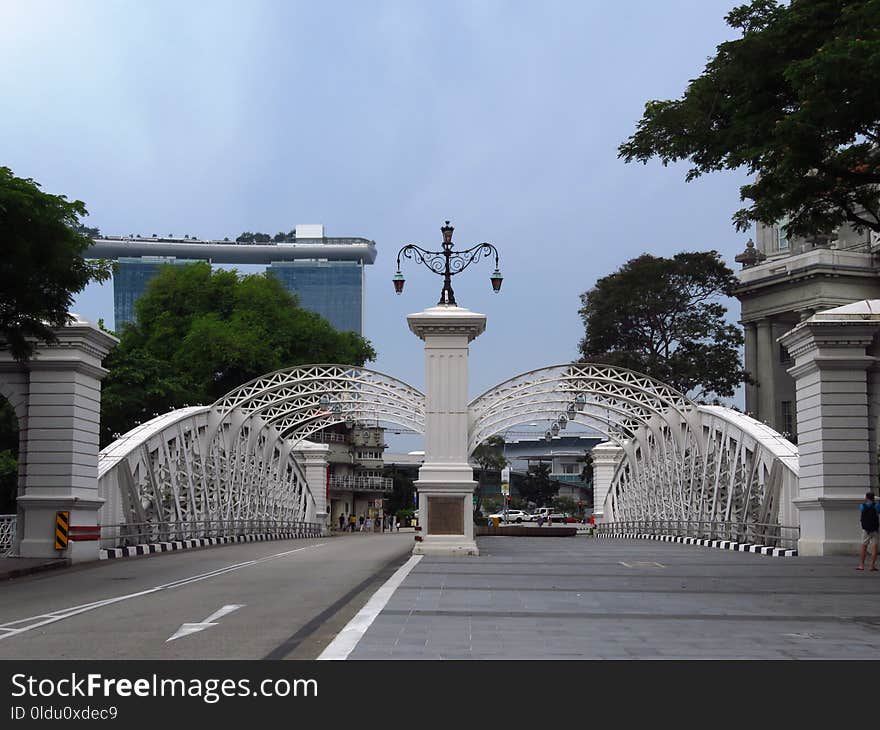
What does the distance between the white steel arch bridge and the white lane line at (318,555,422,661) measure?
520 inches

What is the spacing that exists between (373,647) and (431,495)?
17256 mm

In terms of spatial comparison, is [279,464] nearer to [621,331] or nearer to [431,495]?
[621,331]

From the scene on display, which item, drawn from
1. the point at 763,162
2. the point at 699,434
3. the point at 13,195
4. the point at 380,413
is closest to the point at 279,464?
the point at 380,413

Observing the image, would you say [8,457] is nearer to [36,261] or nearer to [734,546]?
[36,261]

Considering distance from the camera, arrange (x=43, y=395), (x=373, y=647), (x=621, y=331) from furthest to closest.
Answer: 1. (x=621, y=331)
2. (x=43, y=395)
3. (x=373, y=647)

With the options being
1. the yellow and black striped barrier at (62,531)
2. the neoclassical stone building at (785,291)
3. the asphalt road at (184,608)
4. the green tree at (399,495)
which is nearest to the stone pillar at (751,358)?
the neoclassical stone building at (785,291)

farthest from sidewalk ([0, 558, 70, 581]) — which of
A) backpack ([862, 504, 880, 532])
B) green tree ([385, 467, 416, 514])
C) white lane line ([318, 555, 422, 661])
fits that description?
green tree ([385, 467, 416, 514])

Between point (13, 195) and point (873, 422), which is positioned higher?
point (13, 195)

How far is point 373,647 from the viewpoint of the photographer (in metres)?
10.1

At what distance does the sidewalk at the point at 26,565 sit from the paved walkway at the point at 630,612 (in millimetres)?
7164

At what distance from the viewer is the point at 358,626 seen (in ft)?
38.3

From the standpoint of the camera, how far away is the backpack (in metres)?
20.8

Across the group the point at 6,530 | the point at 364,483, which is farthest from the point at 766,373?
the point at 6,530
